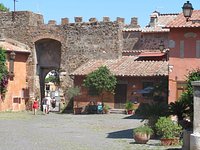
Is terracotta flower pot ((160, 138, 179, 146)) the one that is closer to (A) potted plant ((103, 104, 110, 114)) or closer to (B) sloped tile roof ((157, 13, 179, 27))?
(A) potted plant ((103, 104, 110, 114))

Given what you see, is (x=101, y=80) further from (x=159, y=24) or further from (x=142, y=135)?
(x=142, y=135)

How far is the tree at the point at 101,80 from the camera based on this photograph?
111ft

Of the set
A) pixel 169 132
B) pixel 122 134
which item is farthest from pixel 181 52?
pixel 169 132

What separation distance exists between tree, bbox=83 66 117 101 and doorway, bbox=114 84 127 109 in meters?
0.76

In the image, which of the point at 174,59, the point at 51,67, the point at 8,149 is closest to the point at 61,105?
the point at 51,67

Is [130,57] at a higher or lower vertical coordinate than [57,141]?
higher

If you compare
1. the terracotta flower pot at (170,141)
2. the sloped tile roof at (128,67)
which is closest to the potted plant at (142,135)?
the terracotta flower pot at (170,141)

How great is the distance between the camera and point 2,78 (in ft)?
115

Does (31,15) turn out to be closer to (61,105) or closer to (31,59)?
(31,59)

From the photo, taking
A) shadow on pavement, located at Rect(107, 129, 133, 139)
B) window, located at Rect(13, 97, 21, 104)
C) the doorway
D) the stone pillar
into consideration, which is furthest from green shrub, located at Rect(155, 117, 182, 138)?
window, located at Rect(13, 97, 21, 104)

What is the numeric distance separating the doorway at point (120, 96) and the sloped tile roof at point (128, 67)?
121cm

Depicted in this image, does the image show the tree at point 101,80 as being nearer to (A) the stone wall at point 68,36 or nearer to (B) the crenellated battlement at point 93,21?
(A) the stone wall at point 68,36

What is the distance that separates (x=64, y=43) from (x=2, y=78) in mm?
6393

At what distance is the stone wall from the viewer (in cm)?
3797
